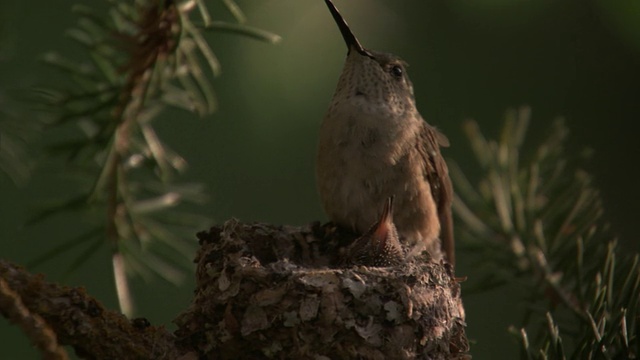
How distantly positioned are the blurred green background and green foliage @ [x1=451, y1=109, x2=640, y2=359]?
0.71m

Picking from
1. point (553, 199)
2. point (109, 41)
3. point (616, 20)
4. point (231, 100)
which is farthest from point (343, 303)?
point (231, 100)

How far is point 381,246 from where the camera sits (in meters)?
2.97

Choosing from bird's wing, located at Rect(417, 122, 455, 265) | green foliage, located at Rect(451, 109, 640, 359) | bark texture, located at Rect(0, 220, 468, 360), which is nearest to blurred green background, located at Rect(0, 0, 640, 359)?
bird's wing, located at Rect(417, 122, 455, 265)

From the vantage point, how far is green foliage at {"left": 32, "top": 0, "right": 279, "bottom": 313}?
8.05 ft

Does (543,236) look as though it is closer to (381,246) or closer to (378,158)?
(381,246)

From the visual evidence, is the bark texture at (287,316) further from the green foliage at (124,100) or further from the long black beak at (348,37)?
the long black beak at (348,37)

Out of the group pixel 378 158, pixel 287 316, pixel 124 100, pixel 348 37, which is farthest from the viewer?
pixel 348 37

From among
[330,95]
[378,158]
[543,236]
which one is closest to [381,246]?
[378,158]

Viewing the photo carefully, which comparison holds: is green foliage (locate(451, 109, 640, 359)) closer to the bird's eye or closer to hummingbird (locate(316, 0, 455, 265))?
hummingbird (locate(316, 0, 455, 265))

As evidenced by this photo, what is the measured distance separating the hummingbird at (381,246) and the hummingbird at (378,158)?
13cm

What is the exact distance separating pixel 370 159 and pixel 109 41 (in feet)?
3.46

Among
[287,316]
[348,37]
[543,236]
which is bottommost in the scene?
[287,316]

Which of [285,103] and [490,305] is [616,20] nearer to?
[285,103]

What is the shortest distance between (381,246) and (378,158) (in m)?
0.37
